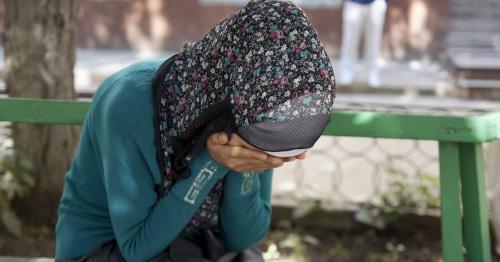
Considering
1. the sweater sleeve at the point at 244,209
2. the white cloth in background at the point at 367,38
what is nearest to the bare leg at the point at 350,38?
the white cloth in background at the point at 367,38

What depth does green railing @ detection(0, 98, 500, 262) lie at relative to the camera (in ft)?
5.32

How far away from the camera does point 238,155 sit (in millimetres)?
1247

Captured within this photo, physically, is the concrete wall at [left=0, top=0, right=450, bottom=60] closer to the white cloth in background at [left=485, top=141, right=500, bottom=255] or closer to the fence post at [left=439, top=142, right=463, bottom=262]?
the white cloth in background at [left=485, top=141, right=500, bottom=255]

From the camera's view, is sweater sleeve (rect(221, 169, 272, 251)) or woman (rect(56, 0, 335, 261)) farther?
sweater sleeve (rect(221, 169, 272, 251))

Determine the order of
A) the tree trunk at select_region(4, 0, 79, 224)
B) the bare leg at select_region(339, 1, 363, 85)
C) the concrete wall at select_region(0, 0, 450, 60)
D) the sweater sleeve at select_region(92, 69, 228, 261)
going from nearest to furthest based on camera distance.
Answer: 1. the sweater sleeve at select_region(92, 69, 228, 261)
2. the tree trunk at select_region(4, 0, 79, 224)
3. the bare leg at select_region(339, 1, 363, 85)
4. the concrete wall at select_region(0, 0, 450, 60)

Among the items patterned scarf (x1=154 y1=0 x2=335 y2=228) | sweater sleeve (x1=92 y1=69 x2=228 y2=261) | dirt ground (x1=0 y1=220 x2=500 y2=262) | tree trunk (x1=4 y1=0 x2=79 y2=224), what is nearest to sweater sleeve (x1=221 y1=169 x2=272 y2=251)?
sweater sleeve (x1=92 y1=69 x2=228 y2=261)

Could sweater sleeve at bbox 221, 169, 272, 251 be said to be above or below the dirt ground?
above

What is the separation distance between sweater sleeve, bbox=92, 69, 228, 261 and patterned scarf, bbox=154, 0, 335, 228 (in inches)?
3.0

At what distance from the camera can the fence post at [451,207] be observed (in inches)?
63.9

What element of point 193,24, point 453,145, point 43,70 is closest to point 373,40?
point 193,24

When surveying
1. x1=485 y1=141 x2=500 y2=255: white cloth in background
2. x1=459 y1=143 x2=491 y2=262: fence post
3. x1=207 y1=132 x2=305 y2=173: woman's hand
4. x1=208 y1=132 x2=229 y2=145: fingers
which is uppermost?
x1=208 y1=132 x2=229 y2=145: fingers

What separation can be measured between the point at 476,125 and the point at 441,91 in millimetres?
5303

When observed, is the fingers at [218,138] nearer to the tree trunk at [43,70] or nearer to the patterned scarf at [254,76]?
the patterned scarf at [254,76]

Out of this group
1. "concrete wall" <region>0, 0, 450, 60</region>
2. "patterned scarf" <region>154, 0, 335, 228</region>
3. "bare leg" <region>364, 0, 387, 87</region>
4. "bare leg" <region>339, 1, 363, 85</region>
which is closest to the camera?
"patterned scarf" <region>154, 0, 335, 228</region>
